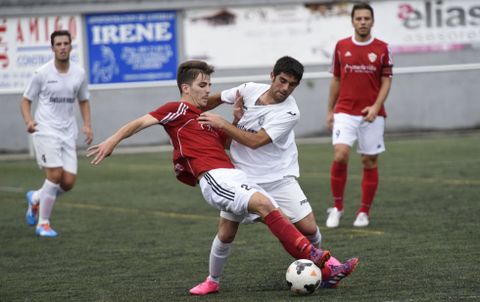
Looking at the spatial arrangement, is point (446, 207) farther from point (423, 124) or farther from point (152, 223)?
point (423, 124)

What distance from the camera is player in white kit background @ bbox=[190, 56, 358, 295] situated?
23.0 feet

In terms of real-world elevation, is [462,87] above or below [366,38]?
below

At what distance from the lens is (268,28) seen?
934 inches

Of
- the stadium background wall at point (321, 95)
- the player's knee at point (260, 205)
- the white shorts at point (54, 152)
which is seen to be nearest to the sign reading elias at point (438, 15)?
the stadium background wall at point (321, 95)

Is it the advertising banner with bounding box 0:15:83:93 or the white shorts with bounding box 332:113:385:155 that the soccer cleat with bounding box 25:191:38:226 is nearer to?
the white shorts with bounding box 332:113:385:155

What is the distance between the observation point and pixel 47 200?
10.9 m

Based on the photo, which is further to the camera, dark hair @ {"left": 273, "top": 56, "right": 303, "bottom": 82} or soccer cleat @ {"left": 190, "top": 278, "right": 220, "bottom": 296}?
soccer cleat @ {"left": 190, "top": 278, "right": 220, "bottom": 296}

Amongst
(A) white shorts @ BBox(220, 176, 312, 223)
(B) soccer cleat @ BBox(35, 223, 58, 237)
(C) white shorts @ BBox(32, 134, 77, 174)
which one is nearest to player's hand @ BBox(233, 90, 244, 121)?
(A) white shorts @ BBox(220, 176, 312, 223)

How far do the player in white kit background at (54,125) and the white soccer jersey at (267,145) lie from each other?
12.4 ft

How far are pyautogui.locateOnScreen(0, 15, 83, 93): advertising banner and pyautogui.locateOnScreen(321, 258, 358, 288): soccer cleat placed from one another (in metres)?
16.9

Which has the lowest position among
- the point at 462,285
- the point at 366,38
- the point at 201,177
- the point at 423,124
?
the point at 423,124

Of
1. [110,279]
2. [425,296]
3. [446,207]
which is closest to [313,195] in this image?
[446,207]

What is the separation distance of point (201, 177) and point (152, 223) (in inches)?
184

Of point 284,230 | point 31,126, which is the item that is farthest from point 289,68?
point 31,126
